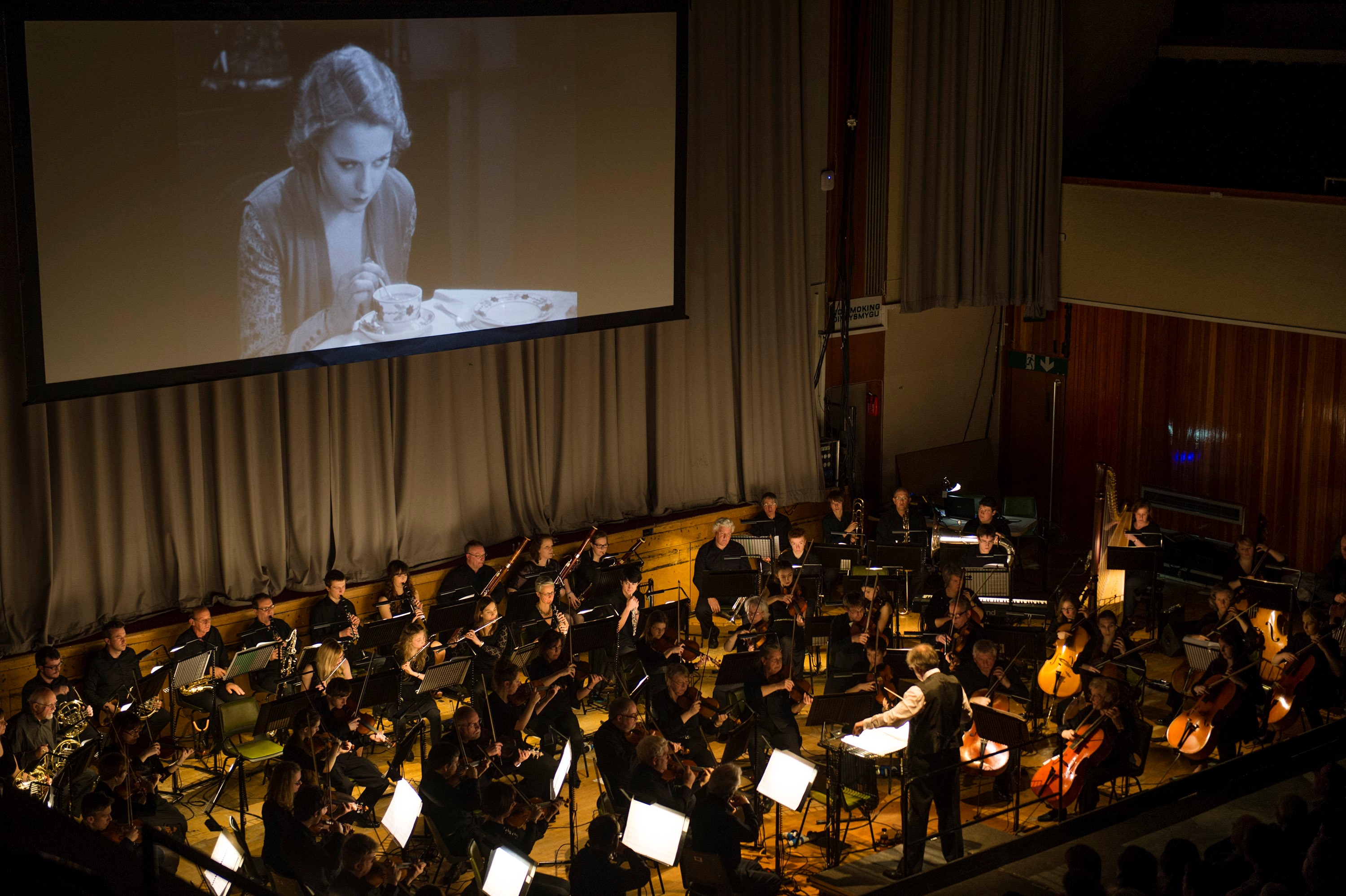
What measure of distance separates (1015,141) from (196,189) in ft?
27.8

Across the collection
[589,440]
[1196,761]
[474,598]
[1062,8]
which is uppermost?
[1062,8]

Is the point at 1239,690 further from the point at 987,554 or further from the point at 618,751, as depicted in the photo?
the point at 618,751

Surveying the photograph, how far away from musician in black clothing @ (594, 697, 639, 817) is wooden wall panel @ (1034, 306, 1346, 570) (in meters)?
7.41

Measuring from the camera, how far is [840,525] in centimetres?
1292

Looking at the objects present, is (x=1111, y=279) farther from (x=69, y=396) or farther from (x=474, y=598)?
(x=69, y=396)

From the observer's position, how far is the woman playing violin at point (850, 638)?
966 centimetres

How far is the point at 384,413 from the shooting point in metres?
11.2

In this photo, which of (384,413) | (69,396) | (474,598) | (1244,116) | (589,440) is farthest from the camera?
(1244,116)

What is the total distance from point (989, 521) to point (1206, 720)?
9.88ft

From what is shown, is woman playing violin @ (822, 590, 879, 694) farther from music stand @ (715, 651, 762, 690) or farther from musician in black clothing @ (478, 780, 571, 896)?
musician in black clothing @ (478, 780, 571, 896)

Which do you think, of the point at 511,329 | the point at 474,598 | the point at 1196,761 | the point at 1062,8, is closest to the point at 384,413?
the point at 511,329

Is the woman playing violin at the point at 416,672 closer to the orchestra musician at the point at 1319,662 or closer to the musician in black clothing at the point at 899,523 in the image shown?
the musician in black clothing at the point at 899,523

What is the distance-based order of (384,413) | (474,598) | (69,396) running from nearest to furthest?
(69,396), (474,598), (384,413)

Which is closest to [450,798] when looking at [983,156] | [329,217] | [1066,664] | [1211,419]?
A: [1066,664]
